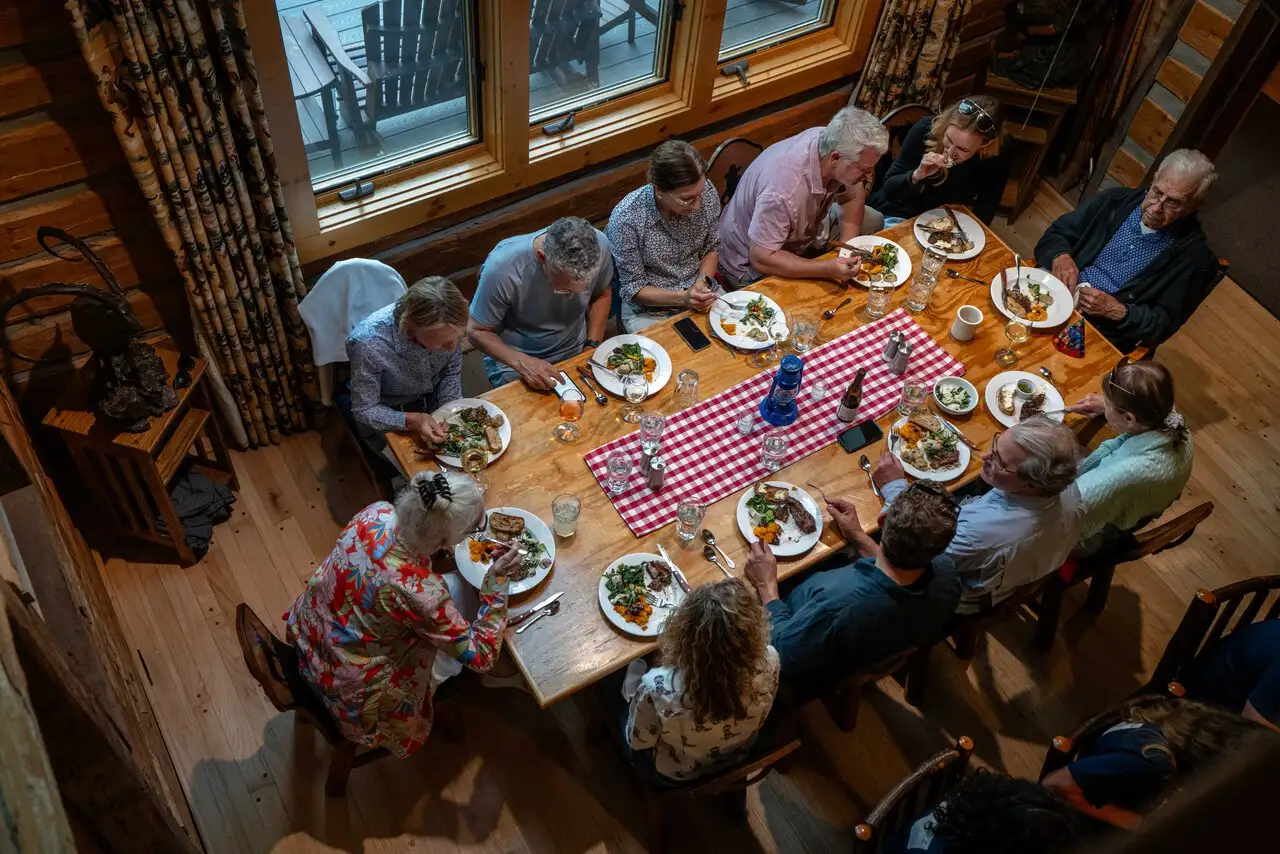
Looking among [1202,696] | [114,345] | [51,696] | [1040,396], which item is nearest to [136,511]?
[114,345]

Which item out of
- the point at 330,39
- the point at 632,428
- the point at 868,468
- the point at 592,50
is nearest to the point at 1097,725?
the point at 868,468

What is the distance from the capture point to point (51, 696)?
135 centimetres

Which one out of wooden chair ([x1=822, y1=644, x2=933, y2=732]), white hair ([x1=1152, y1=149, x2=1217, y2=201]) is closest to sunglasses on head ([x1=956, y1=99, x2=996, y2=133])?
white hair ([x1=1152, y1=149, x2=1217, y2=201])

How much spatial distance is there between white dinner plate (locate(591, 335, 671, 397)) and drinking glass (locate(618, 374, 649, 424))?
0.02 m

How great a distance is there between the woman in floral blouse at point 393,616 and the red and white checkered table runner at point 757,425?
21.8 inches

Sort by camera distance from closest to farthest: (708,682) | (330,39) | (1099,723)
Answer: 1. (708,682)
2. (1099,723)
3. (330,39)

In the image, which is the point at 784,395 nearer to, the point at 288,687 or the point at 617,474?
the point at 617,474

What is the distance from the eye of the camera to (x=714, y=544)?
314 cm

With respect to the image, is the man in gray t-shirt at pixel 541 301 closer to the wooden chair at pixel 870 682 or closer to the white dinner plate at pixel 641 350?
the white dinner plate at pixel 641 350

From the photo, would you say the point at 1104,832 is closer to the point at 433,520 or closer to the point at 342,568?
the point at 433,520

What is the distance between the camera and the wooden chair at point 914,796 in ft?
8.11

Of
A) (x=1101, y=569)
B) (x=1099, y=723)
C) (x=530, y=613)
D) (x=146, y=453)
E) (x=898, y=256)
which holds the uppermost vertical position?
(x=898, y=256)

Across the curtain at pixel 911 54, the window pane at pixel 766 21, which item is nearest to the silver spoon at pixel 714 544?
the window pane at pixel 766 21

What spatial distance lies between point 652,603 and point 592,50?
2.75m
